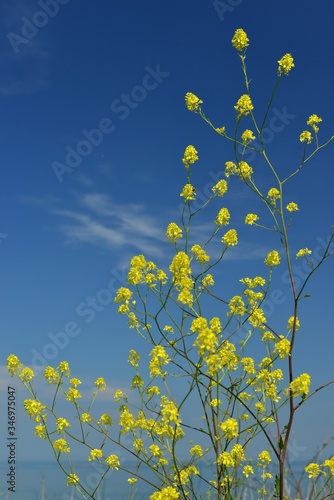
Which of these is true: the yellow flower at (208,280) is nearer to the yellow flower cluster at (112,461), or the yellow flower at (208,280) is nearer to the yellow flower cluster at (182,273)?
the yellow flower cluster at (182,273)

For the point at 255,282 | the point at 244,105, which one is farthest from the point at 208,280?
the point at 244,105

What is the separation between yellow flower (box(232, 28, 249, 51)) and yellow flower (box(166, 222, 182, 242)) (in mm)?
1684

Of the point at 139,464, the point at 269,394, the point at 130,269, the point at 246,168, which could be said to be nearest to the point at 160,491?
the point at 139,464

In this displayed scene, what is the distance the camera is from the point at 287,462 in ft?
14.1

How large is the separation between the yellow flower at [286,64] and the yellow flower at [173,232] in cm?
162

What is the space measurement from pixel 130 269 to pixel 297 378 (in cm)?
Result: 155

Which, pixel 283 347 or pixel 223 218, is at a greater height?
pixel 223 218

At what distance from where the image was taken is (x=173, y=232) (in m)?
4.94

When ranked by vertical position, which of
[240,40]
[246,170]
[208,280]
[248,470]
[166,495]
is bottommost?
[166,495]

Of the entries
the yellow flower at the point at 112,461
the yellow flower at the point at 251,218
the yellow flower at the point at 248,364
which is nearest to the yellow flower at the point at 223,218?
the yellow flower at the point at 251,218

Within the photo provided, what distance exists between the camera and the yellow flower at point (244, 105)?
4922 mm

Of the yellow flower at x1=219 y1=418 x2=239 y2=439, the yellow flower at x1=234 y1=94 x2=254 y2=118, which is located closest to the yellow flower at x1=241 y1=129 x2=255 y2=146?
the yellow flower at x1=234 y1=94 x2=254 y2=118

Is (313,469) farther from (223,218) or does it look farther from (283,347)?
(223,218)

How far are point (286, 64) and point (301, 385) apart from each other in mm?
2709
